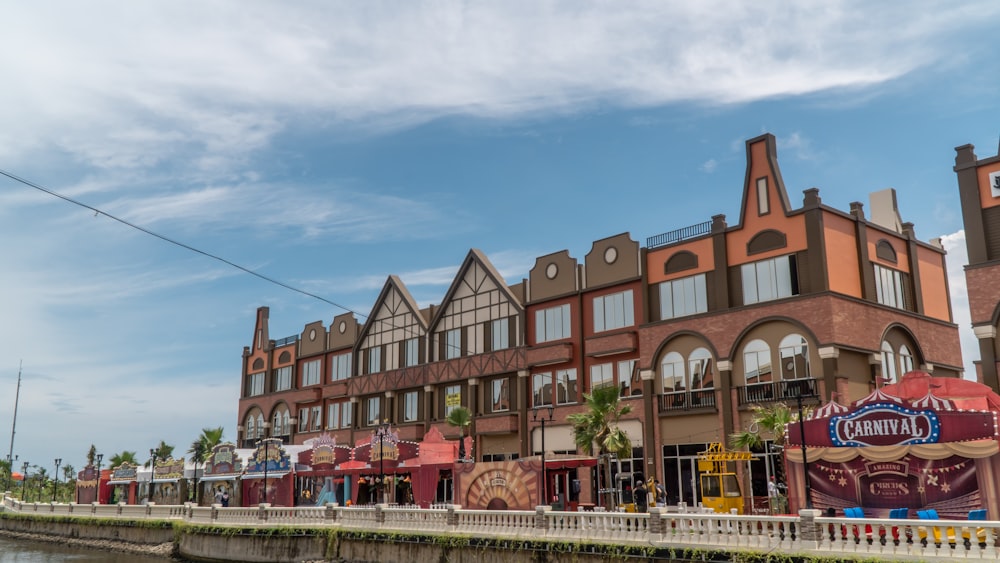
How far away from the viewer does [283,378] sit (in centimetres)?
7281


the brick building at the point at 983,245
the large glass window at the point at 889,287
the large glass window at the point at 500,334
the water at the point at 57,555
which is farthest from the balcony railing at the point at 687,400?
the water at the point at 57,555

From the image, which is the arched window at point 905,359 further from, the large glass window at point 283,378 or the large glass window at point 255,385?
the large glass window at point 255,385

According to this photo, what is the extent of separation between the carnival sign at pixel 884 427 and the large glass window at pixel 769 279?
45.2ft

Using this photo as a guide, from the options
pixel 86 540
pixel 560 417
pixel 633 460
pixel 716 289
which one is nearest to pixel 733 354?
pixel 716 289

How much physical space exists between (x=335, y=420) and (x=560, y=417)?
23970 mm

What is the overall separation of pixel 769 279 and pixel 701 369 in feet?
18.1

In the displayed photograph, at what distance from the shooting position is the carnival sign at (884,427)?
80.2ft

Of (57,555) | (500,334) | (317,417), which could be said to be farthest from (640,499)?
(317,417)

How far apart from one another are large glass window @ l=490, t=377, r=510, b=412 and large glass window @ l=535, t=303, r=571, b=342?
12.2 feet

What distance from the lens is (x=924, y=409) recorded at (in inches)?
966

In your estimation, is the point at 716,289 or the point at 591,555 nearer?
the point at 591,555

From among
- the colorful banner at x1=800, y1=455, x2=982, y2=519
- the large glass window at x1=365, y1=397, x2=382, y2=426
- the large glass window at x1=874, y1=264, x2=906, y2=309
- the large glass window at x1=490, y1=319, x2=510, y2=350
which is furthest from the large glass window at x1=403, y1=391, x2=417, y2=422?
the colorful banner at x1=800, y1=455, x2=982, y2=519

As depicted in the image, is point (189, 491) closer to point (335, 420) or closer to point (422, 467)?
point (335, 420)

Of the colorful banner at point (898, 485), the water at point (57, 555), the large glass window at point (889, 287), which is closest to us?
the colorful banner at point (898, 485)
